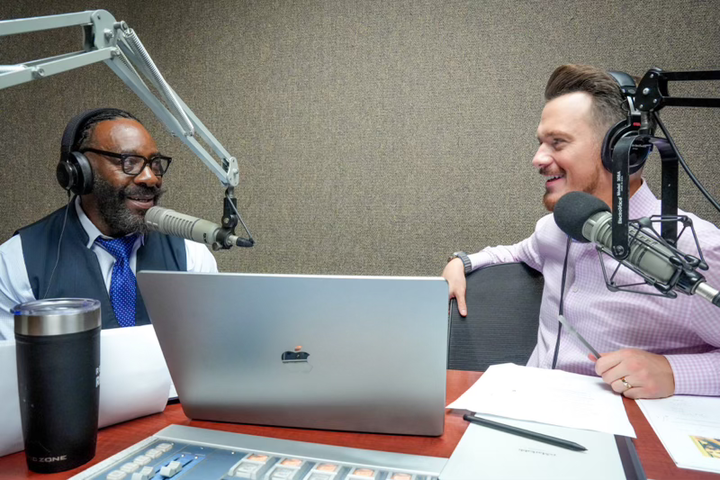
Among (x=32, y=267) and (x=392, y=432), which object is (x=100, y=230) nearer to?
(x=32, y=267)

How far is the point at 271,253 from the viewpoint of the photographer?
216 cm

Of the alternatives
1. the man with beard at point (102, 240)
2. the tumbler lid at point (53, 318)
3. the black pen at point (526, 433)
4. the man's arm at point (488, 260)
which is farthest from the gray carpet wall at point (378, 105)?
the tumbler lid at point (53, 318)

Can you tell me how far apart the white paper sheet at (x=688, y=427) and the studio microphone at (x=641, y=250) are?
22 centimetres

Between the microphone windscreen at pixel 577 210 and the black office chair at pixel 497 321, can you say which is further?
the black office chair at pixel 497 321

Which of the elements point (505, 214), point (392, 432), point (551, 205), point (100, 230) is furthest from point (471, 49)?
point (392, 432)

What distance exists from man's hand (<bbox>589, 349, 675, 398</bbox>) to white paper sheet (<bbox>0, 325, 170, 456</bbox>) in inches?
30.2

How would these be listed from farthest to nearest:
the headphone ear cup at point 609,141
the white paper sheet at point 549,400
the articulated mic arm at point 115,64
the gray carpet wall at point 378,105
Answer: the gray carpet wall at point 378,105 → the headphone ear cup at point 609,141 → the white paper sheet at point 549,400 → the articulated mic arm at point 115,64

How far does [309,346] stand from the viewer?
69 centimetres

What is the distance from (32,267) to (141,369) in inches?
32.3

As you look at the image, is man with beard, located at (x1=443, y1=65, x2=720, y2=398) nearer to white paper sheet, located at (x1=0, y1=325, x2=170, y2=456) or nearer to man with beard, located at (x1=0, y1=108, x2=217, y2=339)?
white paper sheet, located at (x1=0, y1=325, x2=170, y2=456)

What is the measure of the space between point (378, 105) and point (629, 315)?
1.20 metres

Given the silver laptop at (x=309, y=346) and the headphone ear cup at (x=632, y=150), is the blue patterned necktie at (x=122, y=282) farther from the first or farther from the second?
the headphone ear cup at (x=632, y=150)

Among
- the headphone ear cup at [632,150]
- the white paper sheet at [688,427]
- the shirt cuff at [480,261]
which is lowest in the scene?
the white paper sheet at [688,427]

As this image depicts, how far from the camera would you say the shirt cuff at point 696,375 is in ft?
3.15
